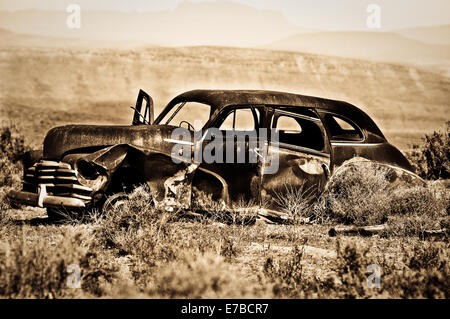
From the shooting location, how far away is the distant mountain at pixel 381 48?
10631 cm

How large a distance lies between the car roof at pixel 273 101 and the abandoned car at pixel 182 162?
14 millimetres

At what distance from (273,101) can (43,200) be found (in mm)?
2973

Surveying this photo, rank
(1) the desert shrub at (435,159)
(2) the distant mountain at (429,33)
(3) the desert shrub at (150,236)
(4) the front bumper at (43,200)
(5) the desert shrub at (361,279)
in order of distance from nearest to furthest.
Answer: (5) the desert shrub at (361,279), (3) the desert shrub at (150,236), (4) the front bumper at (43,200), (1) the desert shrub at (435,159), (2) the distant mountain at (429,33)

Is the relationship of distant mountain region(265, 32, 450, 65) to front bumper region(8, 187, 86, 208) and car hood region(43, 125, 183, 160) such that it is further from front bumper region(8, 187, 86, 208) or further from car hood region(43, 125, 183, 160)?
front bumper region(8, 187, 86, 208)

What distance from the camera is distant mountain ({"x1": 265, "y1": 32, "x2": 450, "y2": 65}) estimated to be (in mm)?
106312

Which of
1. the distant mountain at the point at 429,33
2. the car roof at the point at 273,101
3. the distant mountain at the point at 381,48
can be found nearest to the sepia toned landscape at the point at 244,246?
the car roof at the point at 273,101

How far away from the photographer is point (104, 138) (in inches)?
224

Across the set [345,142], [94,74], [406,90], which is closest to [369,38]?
[406,90]

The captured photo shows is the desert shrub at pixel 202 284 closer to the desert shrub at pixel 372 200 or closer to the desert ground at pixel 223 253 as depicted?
the desert ground at pixel 223 253

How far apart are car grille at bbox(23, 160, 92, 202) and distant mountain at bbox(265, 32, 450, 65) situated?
94.8 m

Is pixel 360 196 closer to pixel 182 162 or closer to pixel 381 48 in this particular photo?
pixel 182 162

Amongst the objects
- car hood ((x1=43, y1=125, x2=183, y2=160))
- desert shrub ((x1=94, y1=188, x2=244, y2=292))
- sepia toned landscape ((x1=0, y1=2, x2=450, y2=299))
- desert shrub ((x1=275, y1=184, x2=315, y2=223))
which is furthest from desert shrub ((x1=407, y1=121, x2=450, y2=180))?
car hood ((x1=43, y1=125, x2=183, y2=160))

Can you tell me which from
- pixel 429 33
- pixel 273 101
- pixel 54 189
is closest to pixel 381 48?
pixel 429 33
